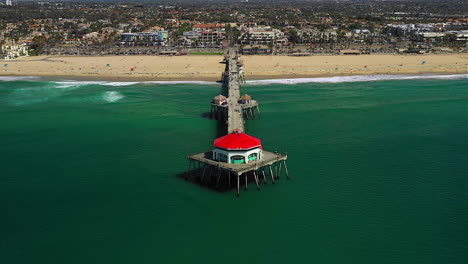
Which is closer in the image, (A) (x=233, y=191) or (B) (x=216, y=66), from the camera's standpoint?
(A) (x=233, y=191)

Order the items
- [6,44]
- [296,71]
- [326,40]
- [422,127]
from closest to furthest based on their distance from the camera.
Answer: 1. [422,127]
2. [296,71]
3. [6,44]
4. [326,40]

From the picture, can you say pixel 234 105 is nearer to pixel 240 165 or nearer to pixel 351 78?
pixel 240 165

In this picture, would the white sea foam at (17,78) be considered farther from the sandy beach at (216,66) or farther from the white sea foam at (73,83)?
the white sea foam at (73,83)

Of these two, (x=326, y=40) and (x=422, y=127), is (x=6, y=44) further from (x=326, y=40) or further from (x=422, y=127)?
(x=422, y=127)

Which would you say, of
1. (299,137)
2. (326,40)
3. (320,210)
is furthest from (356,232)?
(326,40)

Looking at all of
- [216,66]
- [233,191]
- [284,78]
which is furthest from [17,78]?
[233,191]

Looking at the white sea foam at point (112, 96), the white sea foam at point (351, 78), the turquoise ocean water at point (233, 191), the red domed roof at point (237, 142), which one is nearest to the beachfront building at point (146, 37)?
the white sea foam at point (351, 78)
